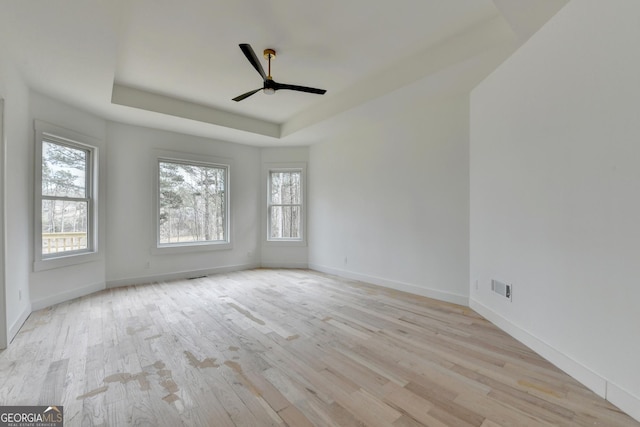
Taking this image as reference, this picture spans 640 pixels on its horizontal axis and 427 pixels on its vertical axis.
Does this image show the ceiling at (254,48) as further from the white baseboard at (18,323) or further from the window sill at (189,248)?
the white baseboard at (18,323)

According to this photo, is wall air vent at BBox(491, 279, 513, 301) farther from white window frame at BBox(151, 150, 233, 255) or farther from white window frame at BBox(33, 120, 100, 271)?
white window frame at BBox(33, 120, 100, 271)

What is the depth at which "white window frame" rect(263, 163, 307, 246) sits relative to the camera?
5906 millimetres

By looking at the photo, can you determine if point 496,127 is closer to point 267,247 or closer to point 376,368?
point 376,368

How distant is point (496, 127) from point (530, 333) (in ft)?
6.62

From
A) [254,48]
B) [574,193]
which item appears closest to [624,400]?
[574,193]

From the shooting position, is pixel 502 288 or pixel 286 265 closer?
pixel 502 288

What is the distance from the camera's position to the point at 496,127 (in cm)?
293

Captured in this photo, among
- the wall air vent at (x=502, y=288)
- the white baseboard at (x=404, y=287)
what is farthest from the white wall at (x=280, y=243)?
the wall air vent at (x=502, y=288)

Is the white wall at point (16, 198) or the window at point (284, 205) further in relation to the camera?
the window at point (284, 205)

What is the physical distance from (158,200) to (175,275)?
1.36 m

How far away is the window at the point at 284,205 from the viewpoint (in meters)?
6.00

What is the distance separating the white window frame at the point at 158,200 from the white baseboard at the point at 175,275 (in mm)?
390

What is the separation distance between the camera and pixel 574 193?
2033 mm

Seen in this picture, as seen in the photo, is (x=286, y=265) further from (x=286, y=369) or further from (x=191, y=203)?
(x=286, y=369)
